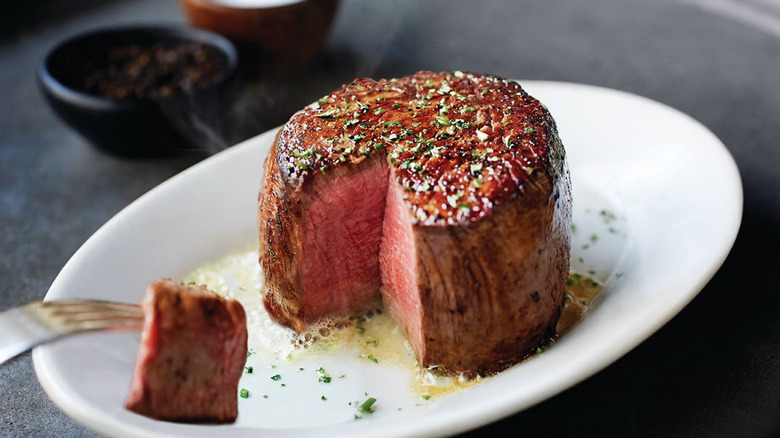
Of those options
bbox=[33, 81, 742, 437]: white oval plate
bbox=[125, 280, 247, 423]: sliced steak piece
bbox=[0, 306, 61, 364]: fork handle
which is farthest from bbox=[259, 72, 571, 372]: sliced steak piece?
bbox=[0, 306, 61, 364]: fork handle

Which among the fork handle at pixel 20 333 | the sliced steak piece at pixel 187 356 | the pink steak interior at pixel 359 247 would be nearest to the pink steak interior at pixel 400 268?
the pink steak interior at pixel 359 247

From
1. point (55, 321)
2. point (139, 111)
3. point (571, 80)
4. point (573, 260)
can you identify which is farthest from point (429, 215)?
point (571, 80)

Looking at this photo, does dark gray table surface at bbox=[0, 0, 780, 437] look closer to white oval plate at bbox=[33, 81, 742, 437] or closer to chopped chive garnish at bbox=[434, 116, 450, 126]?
white oval plate at bbox=[33, 81, 742, 437]

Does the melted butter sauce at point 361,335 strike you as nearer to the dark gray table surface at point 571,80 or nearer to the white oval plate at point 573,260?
the white oval plate at point 573,260

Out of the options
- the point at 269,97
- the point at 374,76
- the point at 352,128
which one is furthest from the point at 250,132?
the point at 352,128

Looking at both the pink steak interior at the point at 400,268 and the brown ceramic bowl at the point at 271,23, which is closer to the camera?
the pink steak interior at the point at 400,268

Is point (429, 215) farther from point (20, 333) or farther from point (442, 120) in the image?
point (20, 333)
